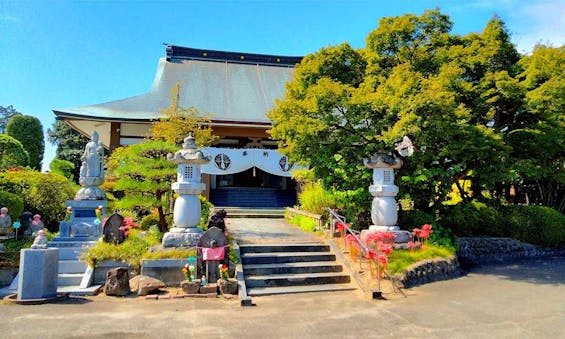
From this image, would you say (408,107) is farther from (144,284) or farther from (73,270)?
(73,270)

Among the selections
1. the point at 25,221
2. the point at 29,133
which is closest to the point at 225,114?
the point at 25,221

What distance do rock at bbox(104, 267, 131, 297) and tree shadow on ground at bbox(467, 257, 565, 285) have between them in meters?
7.82

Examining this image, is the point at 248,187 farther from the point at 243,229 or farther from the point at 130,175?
the point at 130,175

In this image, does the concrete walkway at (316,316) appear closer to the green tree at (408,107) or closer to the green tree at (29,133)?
the green tree at (408,107)

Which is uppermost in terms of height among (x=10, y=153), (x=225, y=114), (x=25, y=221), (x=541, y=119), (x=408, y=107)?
(x=225, y=114)

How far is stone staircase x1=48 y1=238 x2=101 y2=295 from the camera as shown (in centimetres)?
761

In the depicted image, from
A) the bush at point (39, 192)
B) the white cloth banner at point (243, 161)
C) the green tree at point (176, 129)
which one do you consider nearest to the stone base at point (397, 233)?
the green tree at point (176, 129)

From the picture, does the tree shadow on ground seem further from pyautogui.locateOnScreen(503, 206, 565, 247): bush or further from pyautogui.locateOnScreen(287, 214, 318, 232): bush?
pyautogui.locateOnScreen(287, 214, 318, 232): bush

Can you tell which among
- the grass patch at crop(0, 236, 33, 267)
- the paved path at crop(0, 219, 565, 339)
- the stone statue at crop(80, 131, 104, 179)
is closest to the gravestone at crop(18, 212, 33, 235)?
the grass patch at crop(0, 236, 33, 267)

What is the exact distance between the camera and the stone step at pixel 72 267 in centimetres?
855

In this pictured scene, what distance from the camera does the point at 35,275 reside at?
6.76m

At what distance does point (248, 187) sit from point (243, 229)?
9.26 metres

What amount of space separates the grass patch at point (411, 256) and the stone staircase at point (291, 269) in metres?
1.03

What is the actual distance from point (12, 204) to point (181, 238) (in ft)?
18.6
